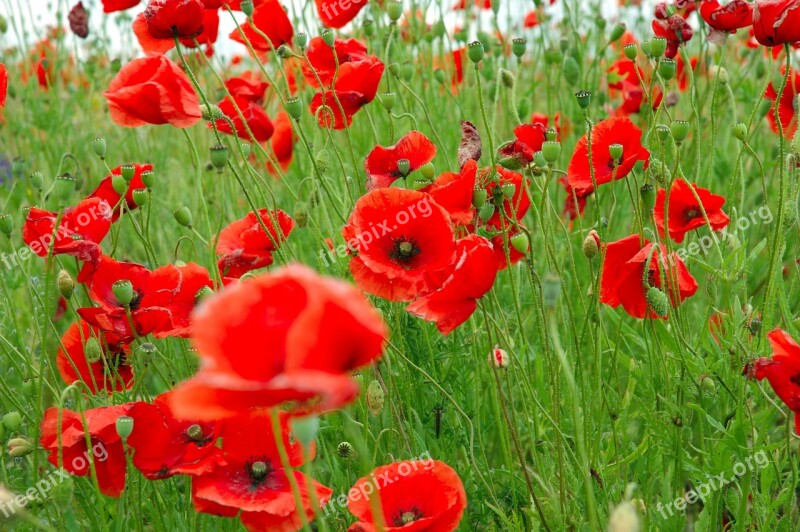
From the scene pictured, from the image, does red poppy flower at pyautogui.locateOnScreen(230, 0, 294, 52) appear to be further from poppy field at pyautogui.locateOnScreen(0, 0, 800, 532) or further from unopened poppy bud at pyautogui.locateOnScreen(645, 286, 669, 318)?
unopened poppy bud at pyautogui.locateOnScreen(645, 286, 669, 318)

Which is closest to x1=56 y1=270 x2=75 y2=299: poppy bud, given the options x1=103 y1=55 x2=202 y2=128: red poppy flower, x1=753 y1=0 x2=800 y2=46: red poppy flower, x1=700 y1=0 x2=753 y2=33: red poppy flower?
x1=103 y1=55 x2=202 y2=128: red poppy flower

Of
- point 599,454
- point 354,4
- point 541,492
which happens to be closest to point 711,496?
point 599,454

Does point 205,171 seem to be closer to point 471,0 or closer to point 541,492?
point 471,0

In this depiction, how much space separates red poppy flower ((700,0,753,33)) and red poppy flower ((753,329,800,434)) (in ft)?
3.02

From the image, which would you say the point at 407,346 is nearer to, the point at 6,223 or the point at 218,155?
the point at 218,155

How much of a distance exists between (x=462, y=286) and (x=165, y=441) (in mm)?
499

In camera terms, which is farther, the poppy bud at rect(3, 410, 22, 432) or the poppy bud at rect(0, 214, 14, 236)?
the poppy bud at rect(0, 214, 14, 236)

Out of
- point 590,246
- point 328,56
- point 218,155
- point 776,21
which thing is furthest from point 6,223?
point 776,21

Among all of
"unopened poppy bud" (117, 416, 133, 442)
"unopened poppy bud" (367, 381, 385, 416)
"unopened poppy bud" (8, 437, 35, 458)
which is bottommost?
"unopened poppy bud" (8, 437, 35, 458)

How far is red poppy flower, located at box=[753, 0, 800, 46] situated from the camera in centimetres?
147

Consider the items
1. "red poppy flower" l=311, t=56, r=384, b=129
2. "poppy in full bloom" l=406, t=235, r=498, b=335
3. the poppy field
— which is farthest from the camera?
"red poppy flower" l=311, t=56, r=384, b=129

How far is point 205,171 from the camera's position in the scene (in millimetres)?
3213

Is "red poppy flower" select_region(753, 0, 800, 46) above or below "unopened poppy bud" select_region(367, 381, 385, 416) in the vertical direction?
above

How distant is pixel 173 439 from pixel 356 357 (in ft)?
2.20
